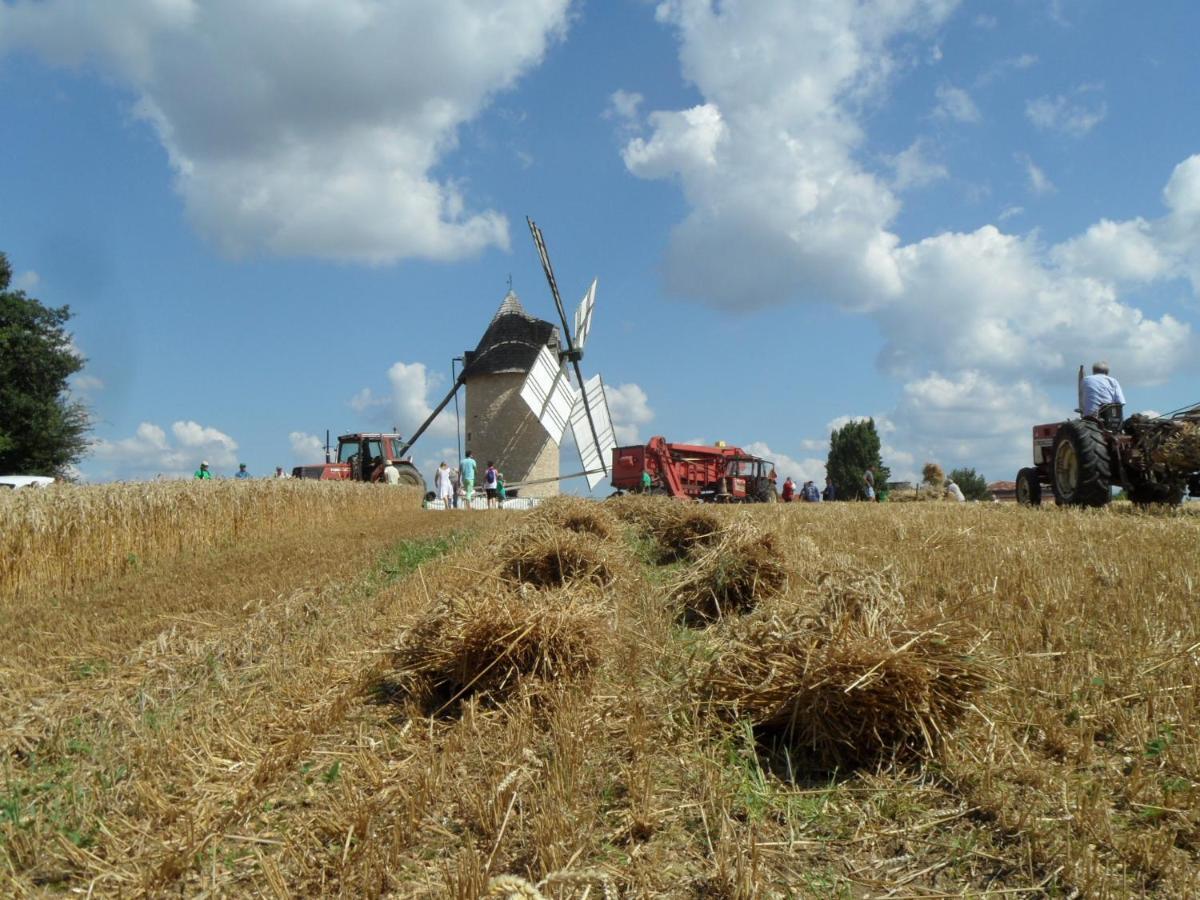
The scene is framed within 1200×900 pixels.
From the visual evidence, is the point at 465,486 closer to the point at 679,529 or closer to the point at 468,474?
the point at 468,474

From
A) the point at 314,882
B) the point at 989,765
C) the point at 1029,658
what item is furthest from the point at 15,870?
the point at 1029,658

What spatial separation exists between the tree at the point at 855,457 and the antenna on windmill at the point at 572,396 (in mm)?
23718

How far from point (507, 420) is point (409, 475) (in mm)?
8922

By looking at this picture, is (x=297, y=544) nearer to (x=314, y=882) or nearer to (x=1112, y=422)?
(x=314, y=882)

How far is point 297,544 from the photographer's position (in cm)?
1244

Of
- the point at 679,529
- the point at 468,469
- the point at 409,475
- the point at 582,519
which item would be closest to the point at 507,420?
the point at 409,475

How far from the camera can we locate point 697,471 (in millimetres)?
28641

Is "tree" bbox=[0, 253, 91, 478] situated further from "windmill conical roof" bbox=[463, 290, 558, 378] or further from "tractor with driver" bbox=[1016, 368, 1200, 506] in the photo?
"tractor with driver" bbox=[1016, 368, 1200, 506]

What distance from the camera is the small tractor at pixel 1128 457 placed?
32.0 ft

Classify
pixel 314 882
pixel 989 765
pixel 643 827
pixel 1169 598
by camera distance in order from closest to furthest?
1. pixel 314 882
2. pixel 643 827
3. pixel 989 765
4. pixel 1169 598

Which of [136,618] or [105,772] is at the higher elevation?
[136,618]

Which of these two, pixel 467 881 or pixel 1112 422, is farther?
pixel 1112 422

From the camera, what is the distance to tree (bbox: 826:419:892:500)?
61.2 meters

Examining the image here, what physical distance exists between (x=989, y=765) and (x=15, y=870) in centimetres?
325
